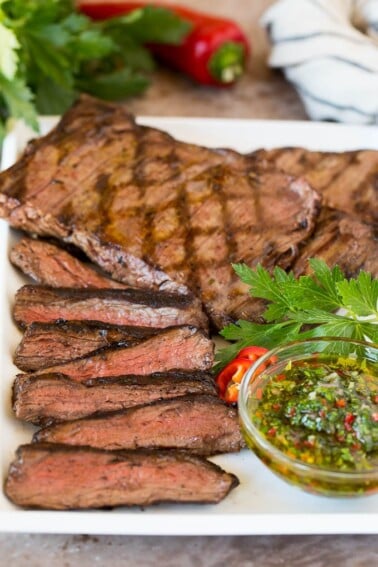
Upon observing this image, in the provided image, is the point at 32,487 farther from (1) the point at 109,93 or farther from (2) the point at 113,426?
(1) the point at 109,93

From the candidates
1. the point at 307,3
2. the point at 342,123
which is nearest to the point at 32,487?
the point at 342,123

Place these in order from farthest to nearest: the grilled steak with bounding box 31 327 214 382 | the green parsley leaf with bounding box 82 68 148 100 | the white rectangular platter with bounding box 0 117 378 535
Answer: the green parsley leaf with bounding box 82 68 148 100
the grilled steak with bounding box 31 327 214 382
the white rectangular platter with bounding box 0 117 378 535

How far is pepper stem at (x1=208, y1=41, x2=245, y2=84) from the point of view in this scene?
21.8 feet

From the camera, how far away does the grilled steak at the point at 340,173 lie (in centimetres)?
505

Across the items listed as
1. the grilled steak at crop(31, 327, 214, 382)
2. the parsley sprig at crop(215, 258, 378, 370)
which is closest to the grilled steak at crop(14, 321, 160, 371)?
the grilled steak at crop(31, 327, 214, 382)

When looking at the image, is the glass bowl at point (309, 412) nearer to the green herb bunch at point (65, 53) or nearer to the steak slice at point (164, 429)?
the steak slice at point (164, 429)

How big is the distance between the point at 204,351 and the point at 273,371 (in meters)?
0.37

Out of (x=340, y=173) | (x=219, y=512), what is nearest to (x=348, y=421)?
(x=219, y=512)

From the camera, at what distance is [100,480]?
3.44m

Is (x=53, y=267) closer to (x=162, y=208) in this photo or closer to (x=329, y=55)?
(x=162, y=208)

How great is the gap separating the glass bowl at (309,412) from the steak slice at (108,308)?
616 millimetres

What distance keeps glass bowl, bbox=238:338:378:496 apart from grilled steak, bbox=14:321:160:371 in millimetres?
644

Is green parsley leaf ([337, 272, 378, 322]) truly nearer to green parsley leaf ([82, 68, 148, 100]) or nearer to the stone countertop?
the stone countertop

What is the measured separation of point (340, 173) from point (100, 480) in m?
2.52
